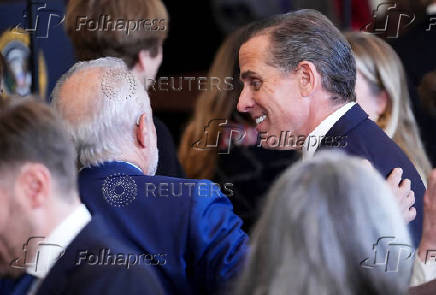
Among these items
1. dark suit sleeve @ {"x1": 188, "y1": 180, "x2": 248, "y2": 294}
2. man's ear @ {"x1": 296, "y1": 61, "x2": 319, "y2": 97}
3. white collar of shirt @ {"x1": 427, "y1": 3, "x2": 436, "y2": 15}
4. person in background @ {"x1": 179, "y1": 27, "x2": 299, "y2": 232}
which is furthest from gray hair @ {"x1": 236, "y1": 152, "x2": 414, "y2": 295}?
white collar of shirt @ {"x1": 427, "y1": 3, "x2": 436, "y2": 15}

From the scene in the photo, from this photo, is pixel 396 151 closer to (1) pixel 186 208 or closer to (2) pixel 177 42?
(1) pixel 186 208

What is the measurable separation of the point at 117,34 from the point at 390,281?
188 centimetres

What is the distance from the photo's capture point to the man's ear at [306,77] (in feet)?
8.41

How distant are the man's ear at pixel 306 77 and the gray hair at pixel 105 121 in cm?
41

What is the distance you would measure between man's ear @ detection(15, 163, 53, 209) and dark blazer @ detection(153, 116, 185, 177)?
1.29 metres

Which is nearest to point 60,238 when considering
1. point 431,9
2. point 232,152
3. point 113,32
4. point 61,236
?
point 61,236

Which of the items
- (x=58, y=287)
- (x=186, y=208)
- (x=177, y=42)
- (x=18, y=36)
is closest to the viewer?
(x=58, y=287)

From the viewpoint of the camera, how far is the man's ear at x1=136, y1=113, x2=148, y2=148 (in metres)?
2.47

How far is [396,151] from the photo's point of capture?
2.48 m

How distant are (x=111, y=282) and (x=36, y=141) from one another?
0.30 m

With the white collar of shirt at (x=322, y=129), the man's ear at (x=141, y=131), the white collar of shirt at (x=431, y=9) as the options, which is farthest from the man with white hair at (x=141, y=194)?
the white collar of shirt at (x=431, y=9)

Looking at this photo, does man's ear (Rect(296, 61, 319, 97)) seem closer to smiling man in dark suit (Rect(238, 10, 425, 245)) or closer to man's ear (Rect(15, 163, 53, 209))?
smiling man in dark suit (Rect(238, 10, 425, 245))

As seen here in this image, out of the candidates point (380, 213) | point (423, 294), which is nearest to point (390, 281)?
point (380, 213)

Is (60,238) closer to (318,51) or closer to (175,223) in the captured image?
(175,223)
